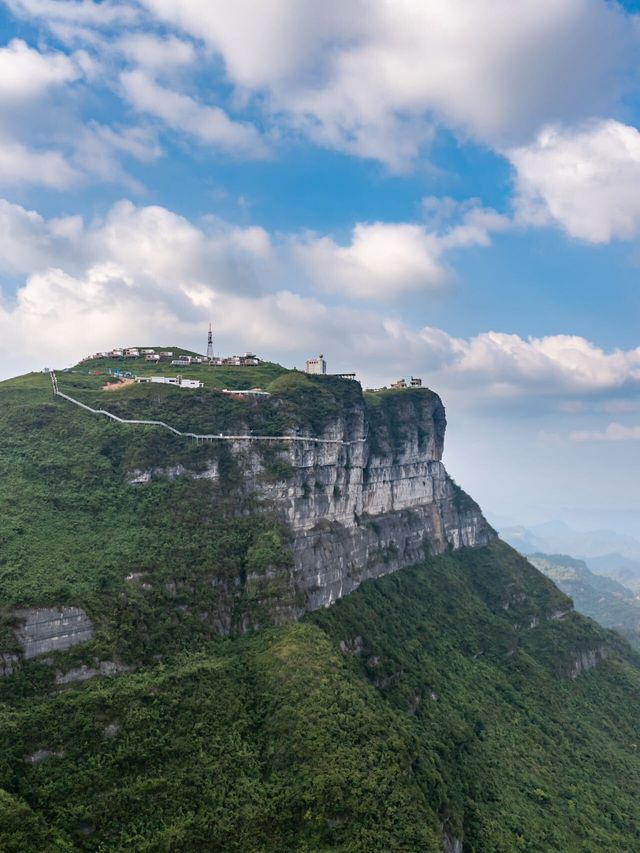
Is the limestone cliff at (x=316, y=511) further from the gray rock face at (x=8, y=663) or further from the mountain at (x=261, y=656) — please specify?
the mountain at (x=261, y=656)

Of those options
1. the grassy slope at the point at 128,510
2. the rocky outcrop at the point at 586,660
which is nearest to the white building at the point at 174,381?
the grassy slope at the point at 128,510

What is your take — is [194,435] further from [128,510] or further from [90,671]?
[90,671]

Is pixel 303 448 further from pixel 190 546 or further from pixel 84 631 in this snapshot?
pixel 84 631

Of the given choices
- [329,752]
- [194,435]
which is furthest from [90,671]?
[194,435]

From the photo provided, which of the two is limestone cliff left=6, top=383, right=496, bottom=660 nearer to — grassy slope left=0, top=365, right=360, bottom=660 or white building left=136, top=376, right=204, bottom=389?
grassy slope left=0, top=365, right=360, bottom=660

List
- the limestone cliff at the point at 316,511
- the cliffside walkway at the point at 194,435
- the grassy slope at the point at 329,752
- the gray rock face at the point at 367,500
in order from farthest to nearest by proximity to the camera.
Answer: the cliffside walkway at the point at 194,435
the gray rock face at the point at 367,500
the limestone cliff at the point at 316,511
the grassy slope at the point at 329,752

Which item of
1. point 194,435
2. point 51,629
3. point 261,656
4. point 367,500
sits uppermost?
point 194,435
